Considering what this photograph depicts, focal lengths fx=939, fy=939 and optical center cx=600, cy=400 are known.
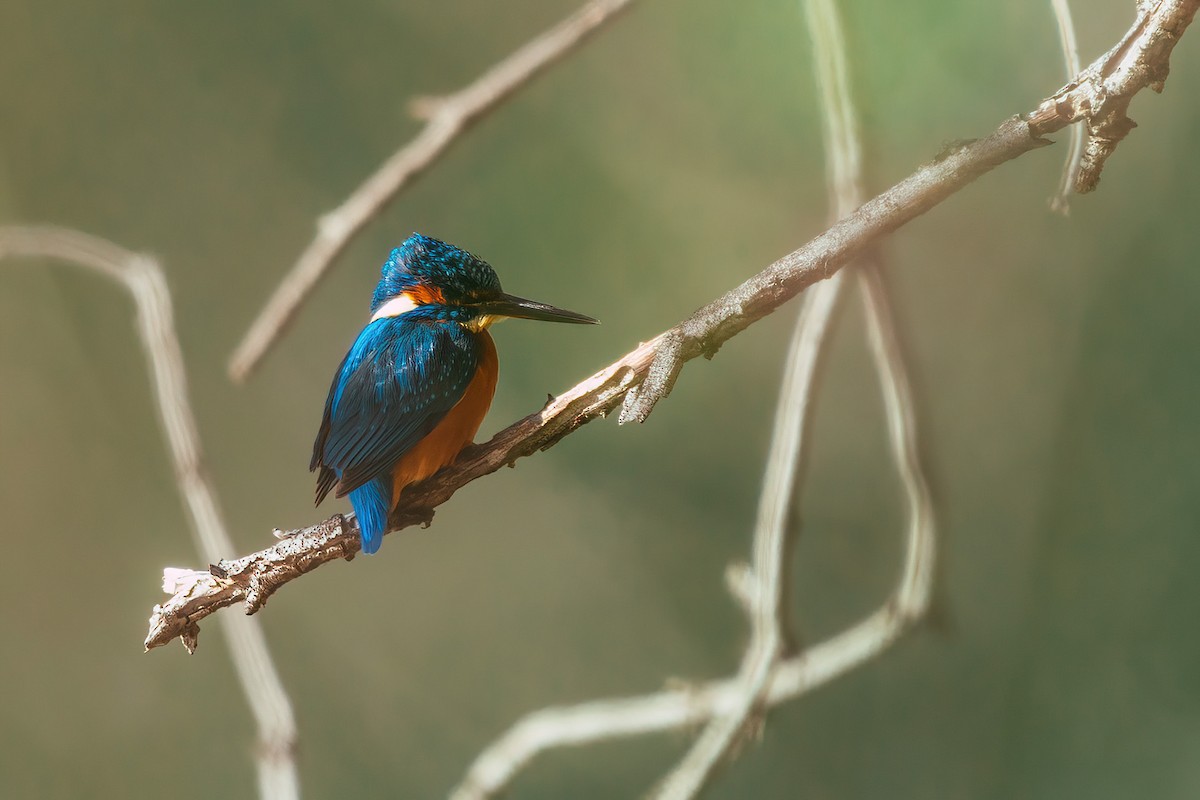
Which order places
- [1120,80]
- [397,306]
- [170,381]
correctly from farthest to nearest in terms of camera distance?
[170,381] → [397,306] → [1120,80]

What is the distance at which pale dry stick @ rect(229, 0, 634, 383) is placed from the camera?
1.60 m

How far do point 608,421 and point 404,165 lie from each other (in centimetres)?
58

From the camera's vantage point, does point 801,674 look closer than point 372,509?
No

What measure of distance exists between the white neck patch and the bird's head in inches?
0.7

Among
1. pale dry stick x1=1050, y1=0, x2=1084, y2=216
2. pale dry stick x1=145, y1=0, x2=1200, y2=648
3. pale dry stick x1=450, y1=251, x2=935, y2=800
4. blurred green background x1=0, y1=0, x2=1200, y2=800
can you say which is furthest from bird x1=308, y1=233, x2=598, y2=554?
pale dry stick x1=1050, y1=0, x2=1084, y2=216

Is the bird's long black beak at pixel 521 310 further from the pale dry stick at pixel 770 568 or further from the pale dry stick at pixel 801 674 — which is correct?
the pale dry stick at pixel 801 674

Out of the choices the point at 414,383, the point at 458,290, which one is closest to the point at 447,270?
the point at 458,290

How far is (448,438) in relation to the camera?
1241 mm

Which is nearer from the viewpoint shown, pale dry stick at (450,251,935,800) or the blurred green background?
the blurred green background

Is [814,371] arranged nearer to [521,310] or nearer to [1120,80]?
[521,310]

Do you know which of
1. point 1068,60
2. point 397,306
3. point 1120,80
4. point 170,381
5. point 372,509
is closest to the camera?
point 1120,80

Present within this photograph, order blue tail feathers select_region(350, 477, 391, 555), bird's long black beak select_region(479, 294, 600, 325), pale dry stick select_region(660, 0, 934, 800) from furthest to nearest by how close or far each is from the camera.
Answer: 1. pale dry stick select_region(660, 0, 934, 800)
2. bird's long black beak select_region(479, 294, 600, 325)
3. blue tail feathers select_region(350, 477, 391, 555)

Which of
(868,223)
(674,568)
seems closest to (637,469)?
(674,568)

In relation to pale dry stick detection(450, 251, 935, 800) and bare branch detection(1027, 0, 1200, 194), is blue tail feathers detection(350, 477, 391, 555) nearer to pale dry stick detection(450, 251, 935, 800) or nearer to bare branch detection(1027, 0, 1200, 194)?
pale dry stick detection(450, 251, 935, 800)
